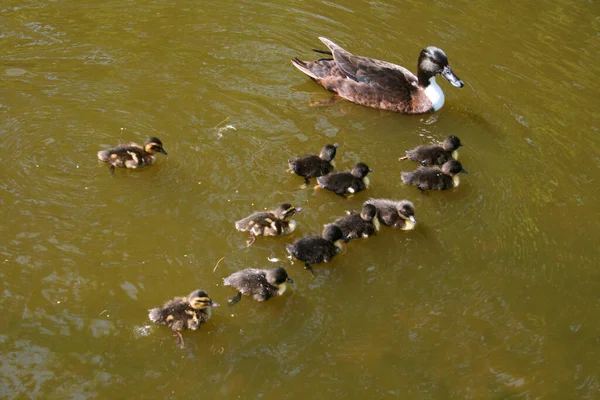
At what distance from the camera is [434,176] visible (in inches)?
252

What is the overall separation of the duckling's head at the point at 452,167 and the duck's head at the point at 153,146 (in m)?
2.55

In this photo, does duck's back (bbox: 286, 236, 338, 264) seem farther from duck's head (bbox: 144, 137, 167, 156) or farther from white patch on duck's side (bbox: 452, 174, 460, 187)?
white patch on duck's side (bbox: 452, 174, 460, 187)

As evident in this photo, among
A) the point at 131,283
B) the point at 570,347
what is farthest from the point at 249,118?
the point at 570,347

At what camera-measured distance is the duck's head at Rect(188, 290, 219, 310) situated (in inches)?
185

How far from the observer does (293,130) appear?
6.98m

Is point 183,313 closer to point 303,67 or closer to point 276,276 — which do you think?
point 276,276

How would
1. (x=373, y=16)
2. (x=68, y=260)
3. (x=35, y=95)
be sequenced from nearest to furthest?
1. (x=68, y=260)
2. (x=35, y=95)
3. (x=373, y=16)

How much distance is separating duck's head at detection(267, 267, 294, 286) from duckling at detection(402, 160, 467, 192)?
1.93 m

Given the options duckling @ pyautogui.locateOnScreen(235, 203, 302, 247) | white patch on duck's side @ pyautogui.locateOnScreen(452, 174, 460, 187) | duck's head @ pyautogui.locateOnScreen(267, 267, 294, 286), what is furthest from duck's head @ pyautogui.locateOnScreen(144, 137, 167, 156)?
white patch on duck's side @ pyautogui.locateOnScreen(452, 174, 460, 187)

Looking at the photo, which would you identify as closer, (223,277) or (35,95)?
(223,277)

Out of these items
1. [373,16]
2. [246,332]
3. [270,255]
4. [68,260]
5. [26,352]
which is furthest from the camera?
[373,16]

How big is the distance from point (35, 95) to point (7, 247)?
2146 mm

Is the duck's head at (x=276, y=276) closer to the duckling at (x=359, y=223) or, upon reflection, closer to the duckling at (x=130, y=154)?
the duckling at (x=359, y=223)

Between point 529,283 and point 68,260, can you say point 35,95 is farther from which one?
point 529,283
